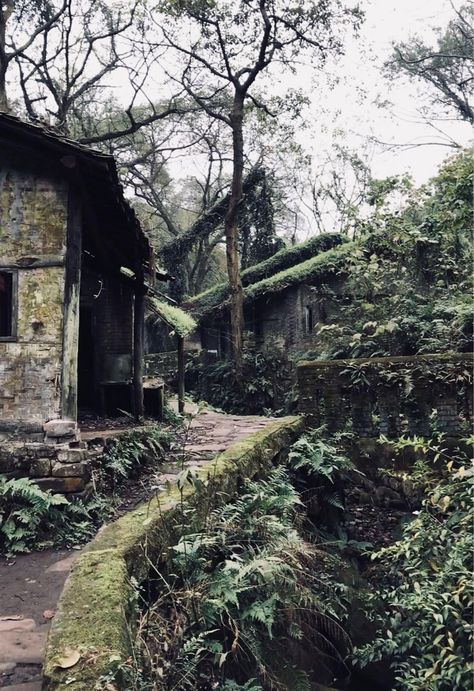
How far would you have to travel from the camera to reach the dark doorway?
10.8 m

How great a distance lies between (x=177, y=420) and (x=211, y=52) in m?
12.4

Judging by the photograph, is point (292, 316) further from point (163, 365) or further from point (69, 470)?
point (69, 470)

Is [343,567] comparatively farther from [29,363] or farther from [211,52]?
[211,52]

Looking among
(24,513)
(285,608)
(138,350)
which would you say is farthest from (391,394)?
(138,350)

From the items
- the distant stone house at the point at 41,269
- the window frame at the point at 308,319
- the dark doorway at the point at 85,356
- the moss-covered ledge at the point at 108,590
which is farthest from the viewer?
the window frame at the point at 308,319

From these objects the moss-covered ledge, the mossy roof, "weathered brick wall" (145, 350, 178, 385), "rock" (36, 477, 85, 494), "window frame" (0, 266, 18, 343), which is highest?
the mossy roof

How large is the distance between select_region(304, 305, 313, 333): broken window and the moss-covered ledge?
13.9 meters

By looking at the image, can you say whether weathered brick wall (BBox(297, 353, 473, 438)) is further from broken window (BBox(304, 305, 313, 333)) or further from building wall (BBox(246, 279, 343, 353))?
broken window (BBox(304, 305, 313, 333))

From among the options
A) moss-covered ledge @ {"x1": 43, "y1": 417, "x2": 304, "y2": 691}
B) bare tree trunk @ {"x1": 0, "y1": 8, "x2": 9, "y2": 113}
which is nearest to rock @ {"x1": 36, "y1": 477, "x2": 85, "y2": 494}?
moss-covered ledge @ {"x1": 43, "y1": 417, "x2": 304, "y2": 691}

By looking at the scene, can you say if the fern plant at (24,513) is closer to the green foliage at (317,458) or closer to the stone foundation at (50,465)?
the stone foundation at (50,465)

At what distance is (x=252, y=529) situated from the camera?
167 inches

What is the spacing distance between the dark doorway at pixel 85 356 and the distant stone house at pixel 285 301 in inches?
318

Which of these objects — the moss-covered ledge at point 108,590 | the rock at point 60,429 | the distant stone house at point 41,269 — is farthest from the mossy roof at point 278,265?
the moss-covered ledge at point 108,590

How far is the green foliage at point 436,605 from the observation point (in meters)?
3.58
